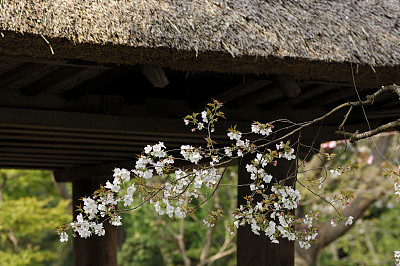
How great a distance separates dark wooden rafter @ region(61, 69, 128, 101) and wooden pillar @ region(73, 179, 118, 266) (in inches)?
95.6

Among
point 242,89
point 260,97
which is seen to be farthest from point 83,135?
point 260,97

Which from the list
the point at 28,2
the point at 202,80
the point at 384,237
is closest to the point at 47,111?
the point at 28,2

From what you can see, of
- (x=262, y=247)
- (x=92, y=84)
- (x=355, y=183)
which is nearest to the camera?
→ (x=92, y=84)

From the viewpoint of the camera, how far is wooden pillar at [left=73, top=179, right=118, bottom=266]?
6.26 metres

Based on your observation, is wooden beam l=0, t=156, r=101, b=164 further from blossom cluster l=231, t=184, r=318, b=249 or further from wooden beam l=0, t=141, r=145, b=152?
blossom cluster l=231, t=184, r=318, b=249

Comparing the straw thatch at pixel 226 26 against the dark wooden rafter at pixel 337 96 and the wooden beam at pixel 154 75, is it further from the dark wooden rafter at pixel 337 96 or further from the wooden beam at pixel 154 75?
the dark wooden rafter at pixel 337 96

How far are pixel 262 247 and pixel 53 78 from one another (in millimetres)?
1940

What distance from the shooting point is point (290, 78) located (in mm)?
3791

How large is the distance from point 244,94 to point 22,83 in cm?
168

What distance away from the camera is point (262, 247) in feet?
14.0

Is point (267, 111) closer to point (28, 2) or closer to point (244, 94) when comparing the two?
point (244, 94)

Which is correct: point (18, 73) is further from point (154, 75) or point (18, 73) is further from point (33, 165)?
point (33, 165)

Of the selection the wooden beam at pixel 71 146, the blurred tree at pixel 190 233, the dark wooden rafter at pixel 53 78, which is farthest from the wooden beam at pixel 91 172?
the blurred tree at pixel 190 233

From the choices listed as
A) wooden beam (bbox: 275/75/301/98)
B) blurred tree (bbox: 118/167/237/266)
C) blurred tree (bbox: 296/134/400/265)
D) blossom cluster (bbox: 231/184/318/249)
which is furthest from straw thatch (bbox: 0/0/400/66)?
blurred tree (bbox: 118/167/237/266)
